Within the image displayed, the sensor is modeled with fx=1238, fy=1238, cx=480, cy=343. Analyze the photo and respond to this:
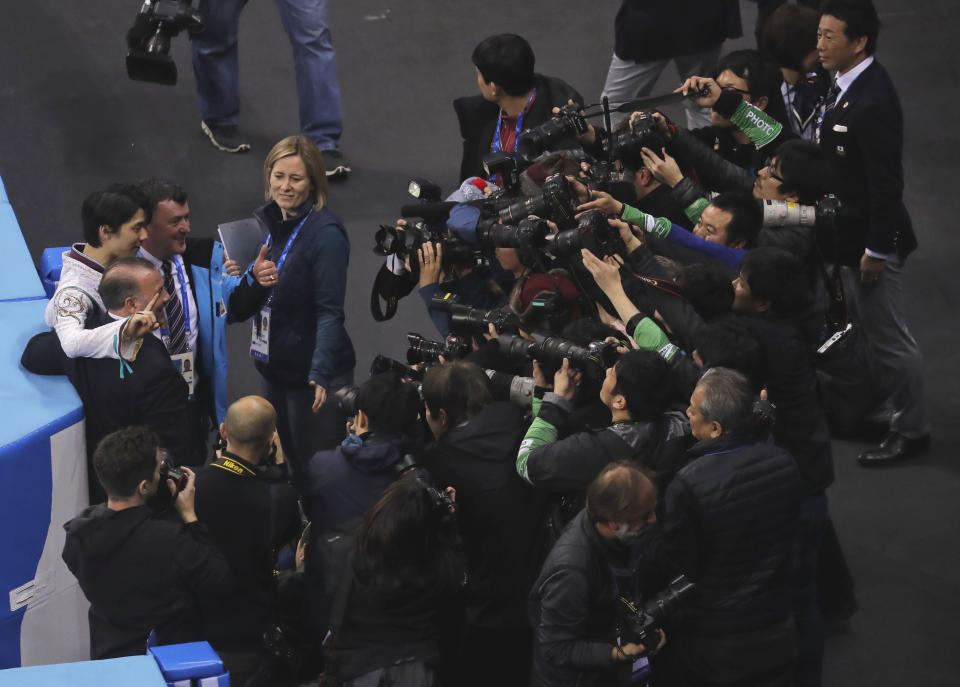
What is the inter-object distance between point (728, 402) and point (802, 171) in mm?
1208

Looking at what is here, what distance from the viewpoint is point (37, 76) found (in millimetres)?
6594

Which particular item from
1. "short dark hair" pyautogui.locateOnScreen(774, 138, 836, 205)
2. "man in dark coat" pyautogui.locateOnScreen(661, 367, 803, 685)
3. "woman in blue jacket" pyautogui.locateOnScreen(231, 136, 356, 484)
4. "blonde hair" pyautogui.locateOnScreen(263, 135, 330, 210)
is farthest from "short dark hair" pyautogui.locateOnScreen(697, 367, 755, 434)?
"blonde hair" pyautogui.locateOnScreen(263, 135, 330, 210)

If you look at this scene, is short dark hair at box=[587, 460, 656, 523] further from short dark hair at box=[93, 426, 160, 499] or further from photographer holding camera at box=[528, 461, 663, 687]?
short dark hair at box=[93, 426, 160, 499]

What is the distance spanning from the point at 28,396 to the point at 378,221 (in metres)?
2.55

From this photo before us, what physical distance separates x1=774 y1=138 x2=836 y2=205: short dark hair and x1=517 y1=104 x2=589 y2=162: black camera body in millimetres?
674

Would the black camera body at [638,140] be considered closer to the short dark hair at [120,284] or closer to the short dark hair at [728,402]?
the short dark hair at [728,402]

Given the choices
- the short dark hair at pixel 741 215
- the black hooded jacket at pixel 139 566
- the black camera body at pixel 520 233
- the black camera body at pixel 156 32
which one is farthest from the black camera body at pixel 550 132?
the black camera body at pixel 156 32

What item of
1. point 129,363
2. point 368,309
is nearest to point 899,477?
point 368,309

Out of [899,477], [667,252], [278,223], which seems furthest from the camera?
[899,477]

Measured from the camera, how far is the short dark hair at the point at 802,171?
3988mm

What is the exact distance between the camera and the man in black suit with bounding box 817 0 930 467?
428cm

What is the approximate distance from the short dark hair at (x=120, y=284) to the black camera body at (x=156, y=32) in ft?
6.92

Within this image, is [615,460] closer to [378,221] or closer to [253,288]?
[253,288]

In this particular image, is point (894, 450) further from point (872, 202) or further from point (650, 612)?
point (650, 612)
